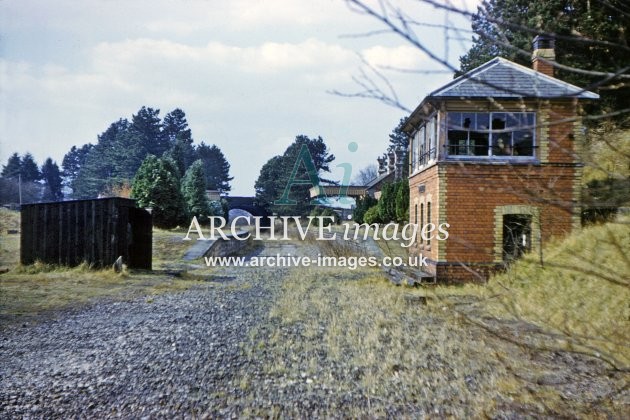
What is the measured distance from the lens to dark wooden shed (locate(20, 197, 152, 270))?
15.7 m

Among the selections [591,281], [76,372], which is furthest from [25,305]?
[591,281]

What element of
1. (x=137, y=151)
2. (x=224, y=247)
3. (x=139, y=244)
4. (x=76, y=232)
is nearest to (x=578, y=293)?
(x=139, y=244)

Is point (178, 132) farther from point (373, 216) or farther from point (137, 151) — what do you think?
point (373, 216)

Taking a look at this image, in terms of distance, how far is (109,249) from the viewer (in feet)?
51.6

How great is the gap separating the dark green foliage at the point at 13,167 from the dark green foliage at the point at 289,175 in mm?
33930

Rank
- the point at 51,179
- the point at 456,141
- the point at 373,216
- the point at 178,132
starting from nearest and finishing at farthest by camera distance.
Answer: the point at 456,141, the point at 373,216, the point at 178,132, the point at 51,179

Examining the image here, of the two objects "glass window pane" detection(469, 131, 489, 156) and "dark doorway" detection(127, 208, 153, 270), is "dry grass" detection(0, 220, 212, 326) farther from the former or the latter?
"glass window pane" detection(469, 131, 489, 156)

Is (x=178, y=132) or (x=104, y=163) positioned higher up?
(x=178, y=132)

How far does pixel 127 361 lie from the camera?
630cm

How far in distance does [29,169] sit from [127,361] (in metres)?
77.6

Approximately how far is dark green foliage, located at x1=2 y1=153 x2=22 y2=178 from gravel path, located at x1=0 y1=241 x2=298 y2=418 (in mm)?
68923

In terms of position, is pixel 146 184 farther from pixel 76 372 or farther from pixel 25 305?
pixel 76 372

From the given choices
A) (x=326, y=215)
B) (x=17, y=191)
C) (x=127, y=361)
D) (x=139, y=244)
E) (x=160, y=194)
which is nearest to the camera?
(x=127, y=361)

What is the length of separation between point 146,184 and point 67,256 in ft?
49.0
